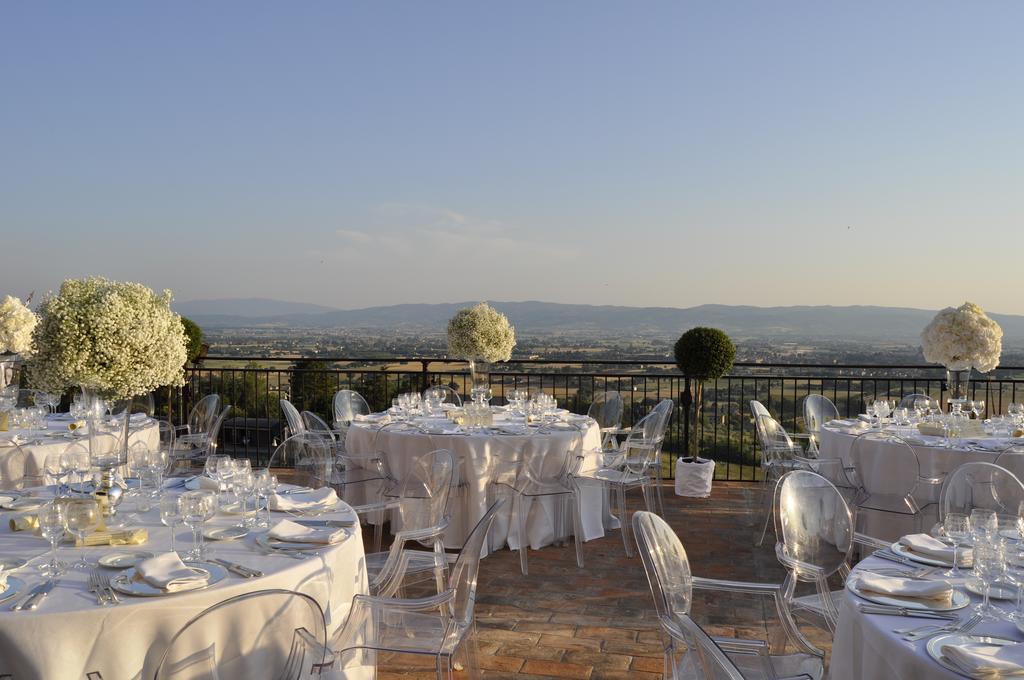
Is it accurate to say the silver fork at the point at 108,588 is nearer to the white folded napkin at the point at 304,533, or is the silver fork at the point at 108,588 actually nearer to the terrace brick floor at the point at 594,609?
the white folded napkin at the point at 304,533

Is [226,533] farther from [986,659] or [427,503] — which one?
[986,659]

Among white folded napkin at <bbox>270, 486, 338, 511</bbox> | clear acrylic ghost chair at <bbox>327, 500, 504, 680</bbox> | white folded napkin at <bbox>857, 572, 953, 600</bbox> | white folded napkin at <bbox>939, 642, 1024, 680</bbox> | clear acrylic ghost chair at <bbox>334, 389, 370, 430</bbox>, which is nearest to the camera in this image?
white folded napkin at <bbox>939, 642, 1024, 680</bbox>

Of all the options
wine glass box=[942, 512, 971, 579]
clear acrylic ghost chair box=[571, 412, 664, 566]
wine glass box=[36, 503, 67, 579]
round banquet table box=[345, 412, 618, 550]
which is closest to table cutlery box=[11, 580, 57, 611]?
wine glass box=[36, 503, 67, 579]

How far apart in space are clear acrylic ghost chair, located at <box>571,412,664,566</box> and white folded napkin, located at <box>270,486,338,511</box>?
2587 mm

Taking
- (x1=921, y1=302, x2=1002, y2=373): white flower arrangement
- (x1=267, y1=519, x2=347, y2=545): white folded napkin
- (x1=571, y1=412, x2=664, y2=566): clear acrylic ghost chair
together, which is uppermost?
(x1=921, y1=302, x2=1002, y2=373): white flower arrangement

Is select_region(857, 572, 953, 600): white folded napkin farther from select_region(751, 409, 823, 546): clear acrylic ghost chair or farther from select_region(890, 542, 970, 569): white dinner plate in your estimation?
select_region(751, 409, 823, 546): clear acrylic ghost chair

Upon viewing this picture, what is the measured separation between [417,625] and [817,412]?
224 inches

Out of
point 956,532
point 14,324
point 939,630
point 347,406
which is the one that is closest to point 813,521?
point 956,532

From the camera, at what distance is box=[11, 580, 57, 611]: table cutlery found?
84.4 inches

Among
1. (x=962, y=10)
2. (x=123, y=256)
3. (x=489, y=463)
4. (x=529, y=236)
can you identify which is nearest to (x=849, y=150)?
(x=962, y=10)

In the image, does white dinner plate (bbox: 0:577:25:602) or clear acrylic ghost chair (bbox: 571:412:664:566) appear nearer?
white dinner plate (bbox: 0:577:25:602)

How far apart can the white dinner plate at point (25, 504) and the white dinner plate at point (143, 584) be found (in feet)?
3.94

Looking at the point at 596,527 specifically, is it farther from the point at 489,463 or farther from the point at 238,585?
the point at 238,585

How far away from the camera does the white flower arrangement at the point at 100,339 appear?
10.00 ft
